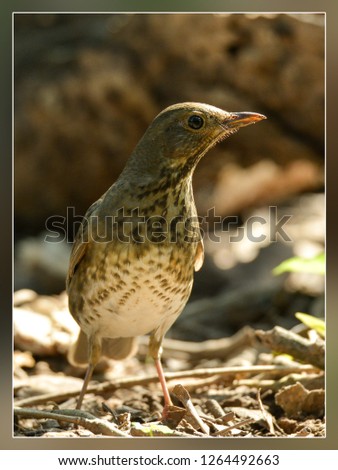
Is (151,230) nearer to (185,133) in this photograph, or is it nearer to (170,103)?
(185,133)

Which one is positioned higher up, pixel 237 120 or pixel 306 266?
pixel 237 120

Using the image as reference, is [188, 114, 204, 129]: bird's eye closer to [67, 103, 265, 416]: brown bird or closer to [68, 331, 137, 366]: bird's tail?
[67, 103, 265, 416]: brown bird

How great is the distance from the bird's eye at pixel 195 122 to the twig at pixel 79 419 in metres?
1.50

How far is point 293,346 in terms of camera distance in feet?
13.5

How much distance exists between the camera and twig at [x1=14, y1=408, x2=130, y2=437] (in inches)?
134

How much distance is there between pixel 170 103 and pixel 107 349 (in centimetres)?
359

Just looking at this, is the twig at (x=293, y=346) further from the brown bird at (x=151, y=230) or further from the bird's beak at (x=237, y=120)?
the bird's beak at (x=237, y=120)

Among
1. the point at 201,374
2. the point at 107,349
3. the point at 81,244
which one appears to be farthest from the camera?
the point at 107,349

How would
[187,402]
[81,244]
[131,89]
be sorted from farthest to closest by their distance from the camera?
[131,89] < [81,244] < [187,402]

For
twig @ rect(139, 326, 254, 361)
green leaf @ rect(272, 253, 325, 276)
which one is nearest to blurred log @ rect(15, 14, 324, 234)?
twig @ rect(139, 326, 254, 361)

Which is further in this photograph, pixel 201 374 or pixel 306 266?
pixel 201 374

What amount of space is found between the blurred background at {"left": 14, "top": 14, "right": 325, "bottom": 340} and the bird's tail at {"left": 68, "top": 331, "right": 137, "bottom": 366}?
6.47 ft

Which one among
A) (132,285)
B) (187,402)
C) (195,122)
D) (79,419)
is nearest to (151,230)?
(132,285)

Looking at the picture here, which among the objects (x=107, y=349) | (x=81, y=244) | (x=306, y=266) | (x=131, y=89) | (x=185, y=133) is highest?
(x=131, y=89)
